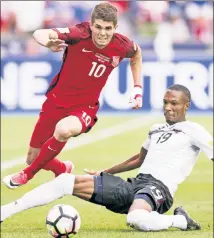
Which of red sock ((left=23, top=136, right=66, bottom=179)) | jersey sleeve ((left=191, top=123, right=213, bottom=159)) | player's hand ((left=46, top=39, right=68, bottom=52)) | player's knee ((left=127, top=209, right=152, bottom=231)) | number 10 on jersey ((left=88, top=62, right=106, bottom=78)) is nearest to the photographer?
player's knee ((left=127, top=209, right=152, bottom=231))

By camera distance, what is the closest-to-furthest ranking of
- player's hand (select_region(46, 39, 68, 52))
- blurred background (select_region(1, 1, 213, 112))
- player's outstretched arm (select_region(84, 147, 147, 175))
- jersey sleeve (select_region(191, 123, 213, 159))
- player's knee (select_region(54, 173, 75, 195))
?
player's knee (select_region(54, 173, 75, 195)) → jersey sleeve (select_region(191, 123, 213, 159)) → player's hand (select_region(46, 39, 68, 52)) → player's outstretched arm (select_region(84, 147, 147, 175)) → blurred background (select_region(1, 1, 213, 112))

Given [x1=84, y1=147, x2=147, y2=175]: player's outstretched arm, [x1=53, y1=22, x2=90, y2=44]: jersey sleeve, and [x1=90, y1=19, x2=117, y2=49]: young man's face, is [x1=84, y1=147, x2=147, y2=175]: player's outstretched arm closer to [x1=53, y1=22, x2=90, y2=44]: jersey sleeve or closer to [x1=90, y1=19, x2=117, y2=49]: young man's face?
[x1=90, y1=19, x2=117, y2=49]: young man's face

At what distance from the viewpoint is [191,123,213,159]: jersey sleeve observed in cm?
869

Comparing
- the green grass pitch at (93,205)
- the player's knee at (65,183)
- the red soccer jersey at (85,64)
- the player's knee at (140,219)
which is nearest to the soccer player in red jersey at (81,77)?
the red soccer jersey at (85,64)

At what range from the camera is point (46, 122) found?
10422 mm

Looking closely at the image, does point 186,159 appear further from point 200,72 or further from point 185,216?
point 200,72

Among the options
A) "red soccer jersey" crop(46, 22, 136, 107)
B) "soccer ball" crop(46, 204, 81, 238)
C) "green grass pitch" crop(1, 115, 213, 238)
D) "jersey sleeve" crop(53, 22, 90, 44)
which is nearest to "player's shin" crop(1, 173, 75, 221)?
"soccer ball" crop(46, 204, 81, 238)

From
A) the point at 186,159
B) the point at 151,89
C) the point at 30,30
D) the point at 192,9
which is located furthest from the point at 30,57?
the point at 186,159

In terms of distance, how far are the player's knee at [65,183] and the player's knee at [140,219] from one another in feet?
1.87

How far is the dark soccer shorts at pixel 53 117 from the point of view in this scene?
9766 mm

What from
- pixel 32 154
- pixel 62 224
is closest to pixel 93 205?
pixel 32 154

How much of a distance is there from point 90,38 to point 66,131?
91 centimetres

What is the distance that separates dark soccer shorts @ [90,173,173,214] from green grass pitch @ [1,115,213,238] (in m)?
0.25

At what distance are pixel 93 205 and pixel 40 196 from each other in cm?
350
